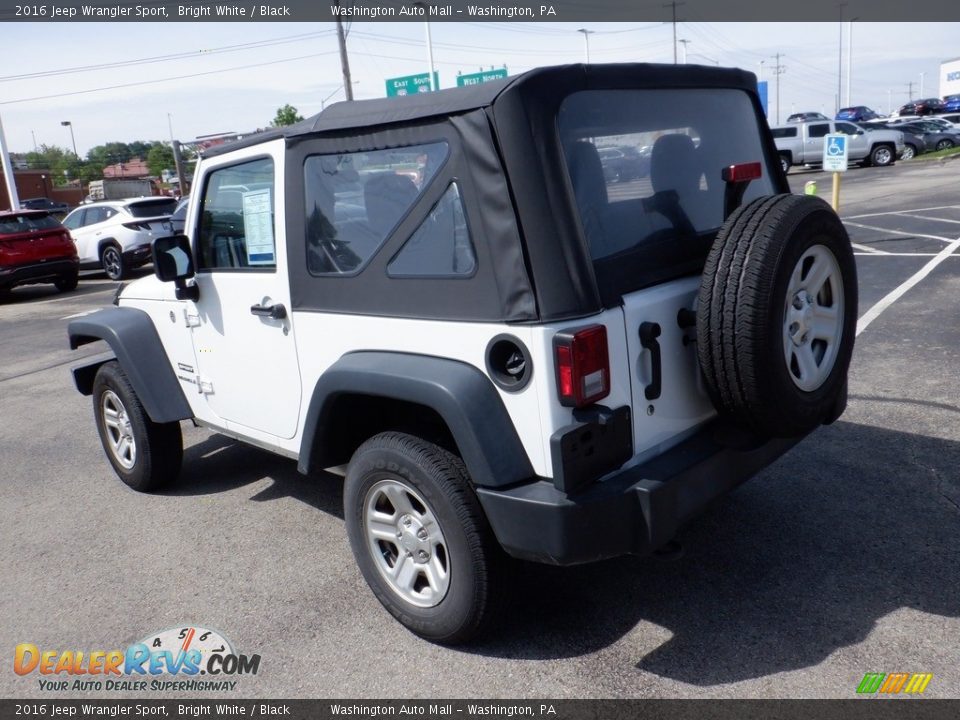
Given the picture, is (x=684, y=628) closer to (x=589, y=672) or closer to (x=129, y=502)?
(x=589, y=672)

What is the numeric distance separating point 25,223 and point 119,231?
200 cm

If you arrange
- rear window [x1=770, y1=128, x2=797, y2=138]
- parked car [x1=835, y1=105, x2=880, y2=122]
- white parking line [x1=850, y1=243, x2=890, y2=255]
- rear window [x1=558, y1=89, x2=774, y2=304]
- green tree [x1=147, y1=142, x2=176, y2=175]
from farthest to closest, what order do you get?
green tree [x1=147, y1=142, x2=176, y2=175], parked car [x1=835, y1=105, x2=880, y2=122], rear window [x1=770, y1=128, x2=797, y2=138], white parking line [x1=850, y1=243, x2=890, y2=255], rear window [x1=558, y1=89, x2=774, y2=304]

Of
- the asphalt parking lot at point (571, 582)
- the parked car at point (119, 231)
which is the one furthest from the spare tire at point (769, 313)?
the parked car at point (119, 231)

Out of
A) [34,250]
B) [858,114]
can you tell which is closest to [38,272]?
[34,250]

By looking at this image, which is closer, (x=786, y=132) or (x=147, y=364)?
(x=147, y=364)

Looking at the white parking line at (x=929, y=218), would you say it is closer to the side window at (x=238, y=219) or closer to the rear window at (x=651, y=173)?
the rear window at (x=651, y=173)

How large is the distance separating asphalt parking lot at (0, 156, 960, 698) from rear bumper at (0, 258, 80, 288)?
9951 mm

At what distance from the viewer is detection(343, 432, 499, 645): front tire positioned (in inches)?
112

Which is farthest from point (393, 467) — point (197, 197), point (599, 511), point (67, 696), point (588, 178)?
point (197, 197)

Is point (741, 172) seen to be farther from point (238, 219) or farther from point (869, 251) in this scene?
point (869, 251)

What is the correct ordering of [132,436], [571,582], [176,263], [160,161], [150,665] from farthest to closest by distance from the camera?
1. [160,161]
2. [132,436]
3. [176,263]
4. [571,582]
5. [150,665]

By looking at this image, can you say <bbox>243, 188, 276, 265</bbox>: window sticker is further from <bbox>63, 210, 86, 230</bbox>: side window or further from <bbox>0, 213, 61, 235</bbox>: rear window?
<bbox>63, 210, 86, 230</bbox>: side window

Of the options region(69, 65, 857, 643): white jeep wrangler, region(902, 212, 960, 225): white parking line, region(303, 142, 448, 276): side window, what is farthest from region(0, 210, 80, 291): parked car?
region(902, 212, 960, 225): white parking line

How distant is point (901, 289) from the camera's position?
28.0ft
